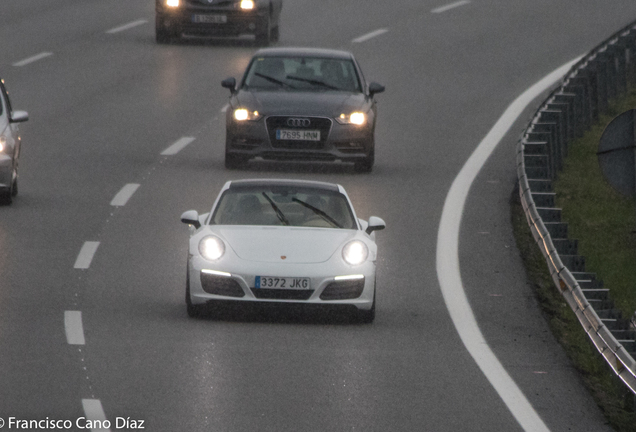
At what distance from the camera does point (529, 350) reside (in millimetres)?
12359

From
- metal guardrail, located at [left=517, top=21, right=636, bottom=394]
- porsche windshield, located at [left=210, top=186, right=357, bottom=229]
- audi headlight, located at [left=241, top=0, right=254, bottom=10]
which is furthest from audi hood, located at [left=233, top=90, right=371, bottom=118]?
audi headlight, located at [left=241, top=0, right=254, bottom=10]

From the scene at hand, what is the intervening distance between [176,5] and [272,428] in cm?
2600

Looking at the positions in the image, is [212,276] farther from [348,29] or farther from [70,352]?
[348,29]

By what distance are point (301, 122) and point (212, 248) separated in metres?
8.71

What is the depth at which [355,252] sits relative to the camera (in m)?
13.4

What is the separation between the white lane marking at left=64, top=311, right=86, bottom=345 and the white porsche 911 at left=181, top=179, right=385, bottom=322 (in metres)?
0.93

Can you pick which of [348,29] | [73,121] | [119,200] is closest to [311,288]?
[119,200]

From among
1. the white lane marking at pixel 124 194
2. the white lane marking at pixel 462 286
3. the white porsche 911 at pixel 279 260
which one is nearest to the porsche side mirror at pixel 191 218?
the white porsche 911 at pixel 279 260

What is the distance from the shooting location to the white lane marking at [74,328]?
474 inches

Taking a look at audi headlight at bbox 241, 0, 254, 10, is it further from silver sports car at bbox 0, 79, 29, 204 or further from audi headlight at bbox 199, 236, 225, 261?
audi headlight at bbox 199, 236, 225, 261

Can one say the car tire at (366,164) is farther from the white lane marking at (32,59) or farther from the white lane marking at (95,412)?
the white lane marking at (95,412)

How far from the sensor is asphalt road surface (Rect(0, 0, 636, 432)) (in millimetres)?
10234

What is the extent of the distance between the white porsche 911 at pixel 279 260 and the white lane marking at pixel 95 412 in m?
3.22

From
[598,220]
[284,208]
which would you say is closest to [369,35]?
[598,220]
